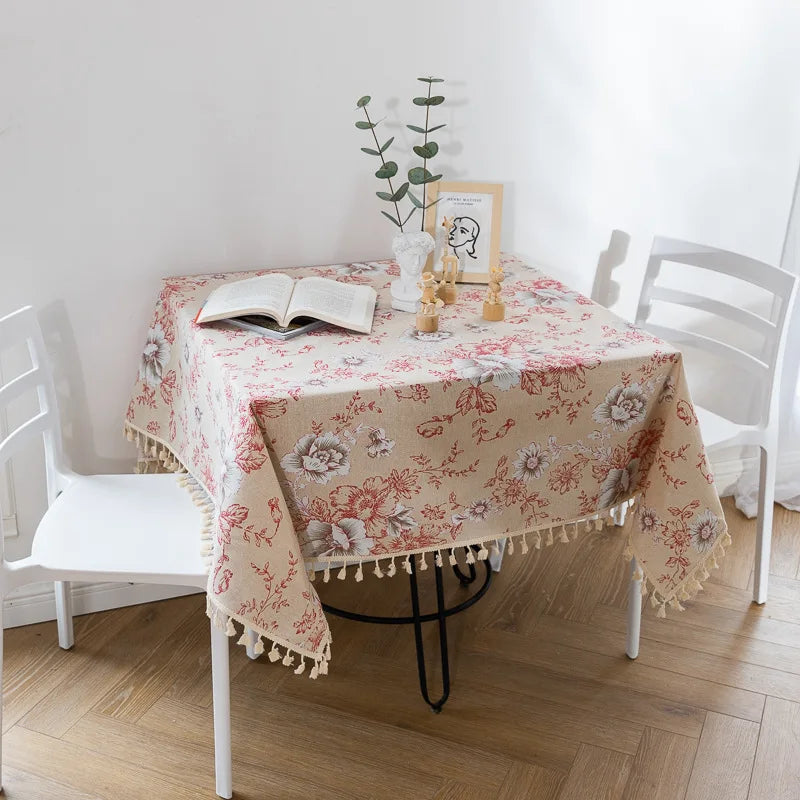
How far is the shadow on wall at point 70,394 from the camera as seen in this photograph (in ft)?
6.61

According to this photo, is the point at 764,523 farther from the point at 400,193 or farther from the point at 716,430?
the point at 400,193

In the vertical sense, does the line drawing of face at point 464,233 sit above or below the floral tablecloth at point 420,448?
above

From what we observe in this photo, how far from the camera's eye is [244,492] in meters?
1.47

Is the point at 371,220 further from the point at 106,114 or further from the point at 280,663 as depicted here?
the point at 280,663

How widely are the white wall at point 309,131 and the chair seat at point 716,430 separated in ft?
1.33

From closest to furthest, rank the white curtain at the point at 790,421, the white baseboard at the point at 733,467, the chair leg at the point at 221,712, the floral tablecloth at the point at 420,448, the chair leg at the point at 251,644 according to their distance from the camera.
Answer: the floral tablecloth at the point at 420,448
the chair leg at the point at 221,712
the chair leg at the point at 251,644
the white curtain at the point at 790,421
the white baseboard at the point at 733,467

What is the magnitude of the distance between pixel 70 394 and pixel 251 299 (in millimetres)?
546

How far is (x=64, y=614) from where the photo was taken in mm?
2066

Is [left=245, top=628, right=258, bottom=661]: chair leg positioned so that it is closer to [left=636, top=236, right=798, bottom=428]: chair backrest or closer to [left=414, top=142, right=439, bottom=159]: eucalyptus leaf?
[left=414, top=142, right=439, bottom=159]: eucalyptus leaf

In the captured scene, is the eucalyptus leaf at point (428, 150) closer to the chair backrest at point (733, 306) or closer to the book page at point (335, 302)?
the book page at point (335, 302)

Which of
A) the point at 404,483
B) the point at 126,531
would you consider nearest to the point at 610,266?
the point at 404,483

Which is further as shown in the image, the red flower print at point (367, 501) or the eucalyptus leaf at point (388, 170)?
the eucalyptus leaf at point (388, 170)

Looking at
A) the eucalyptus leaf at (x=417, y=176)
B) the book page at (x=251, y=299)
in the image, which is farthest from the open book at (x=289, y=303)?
the eucalyptus leaf at (x=417, y=176)

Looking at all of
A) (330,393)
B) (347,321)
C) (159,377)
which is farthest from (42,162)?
(330,393)
